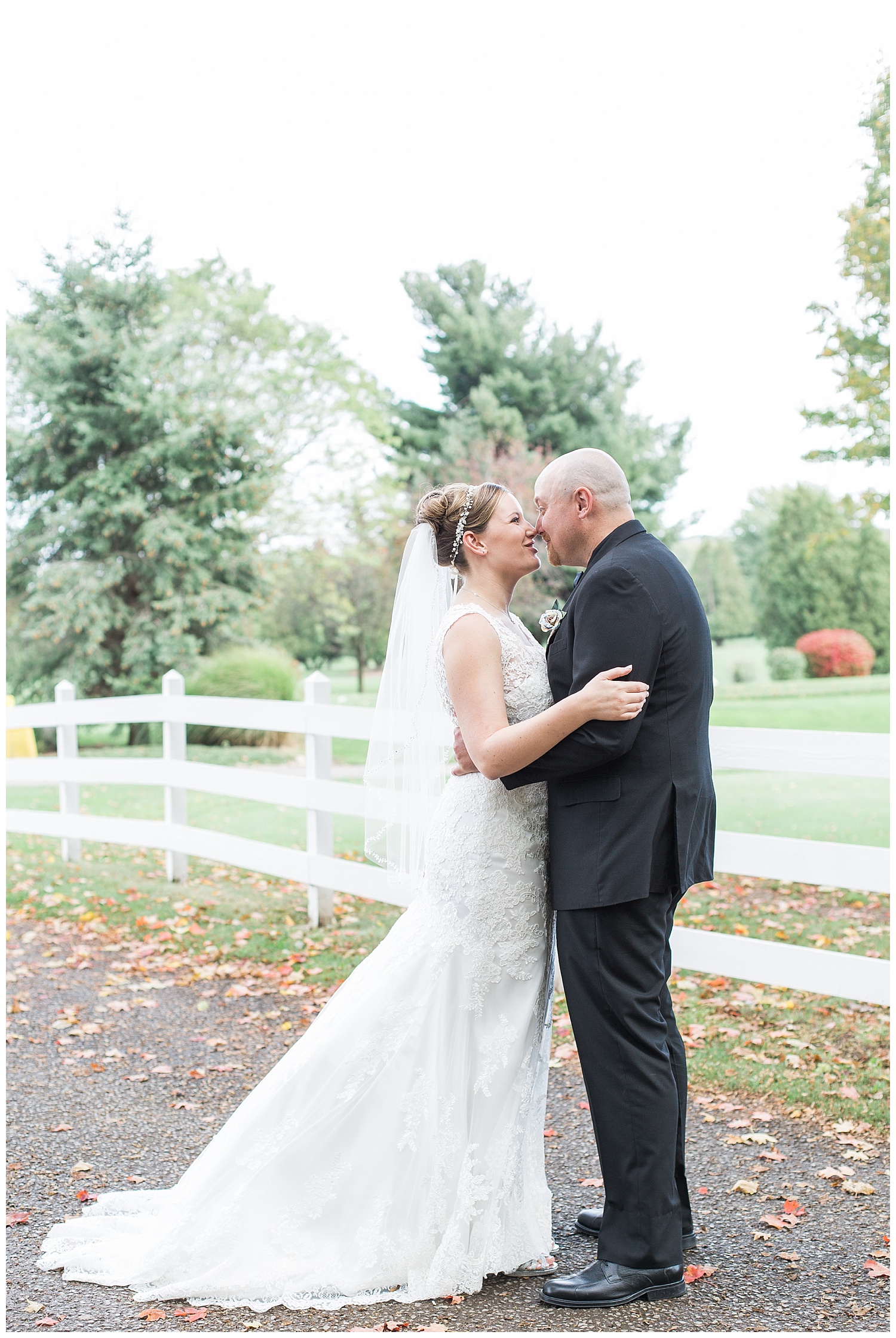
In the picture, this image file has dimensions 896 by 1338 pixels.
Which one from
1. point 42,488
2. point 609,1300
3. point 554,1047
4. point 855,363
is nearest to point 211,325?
point 42,488

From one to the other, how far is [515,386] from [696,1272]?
2562cm

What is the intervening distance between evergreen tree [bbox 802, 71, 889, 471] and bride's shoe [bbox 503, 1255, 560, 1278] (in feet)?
39.6

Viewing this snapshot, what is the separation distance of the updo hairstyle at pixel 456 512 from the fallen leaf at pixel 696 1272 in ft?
7.27

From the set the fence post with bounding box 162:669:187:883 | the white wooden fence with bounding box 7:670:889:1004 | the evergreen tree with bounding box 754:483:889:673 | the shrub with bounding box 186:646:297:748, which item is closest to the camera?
the white wooden fence with bounding box 7:670:889:1004

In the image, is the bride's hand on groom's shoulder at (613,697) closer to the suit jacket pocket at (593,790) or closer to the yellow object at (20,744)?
the suit jacket pocket at (593,790)

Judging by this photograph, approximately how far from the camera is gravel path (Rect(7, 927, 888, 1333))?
306cm

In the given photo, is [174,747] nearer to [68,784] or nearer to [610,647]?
[68,784]

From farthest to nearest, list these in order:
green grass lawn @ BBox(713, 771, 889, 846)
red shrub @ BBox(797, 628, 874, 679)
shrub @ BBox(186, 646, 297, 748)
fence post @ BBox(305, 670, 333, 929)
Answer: red shrub @ BBox(797, 628, 874, 679), shrub @ BBox(186, 646, 297, 748), green grass lawn @ BBox(713, 771, 889, 846), fence post @ BBox(305, 670, 333, 929)

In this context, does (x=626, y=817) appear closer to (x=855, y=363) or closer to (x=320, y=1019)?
(x=320, y=1019)

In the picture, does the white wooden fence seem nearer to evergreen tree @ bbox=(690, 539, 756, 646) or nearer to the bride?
the bride

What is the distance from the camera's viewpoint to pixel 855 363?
14.6 metres

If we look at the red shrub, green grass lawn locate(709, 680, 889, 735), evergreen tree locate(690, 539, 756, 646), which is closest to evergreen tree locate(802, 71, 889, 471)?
green grass lawn locate(709, 680, 889, 735)

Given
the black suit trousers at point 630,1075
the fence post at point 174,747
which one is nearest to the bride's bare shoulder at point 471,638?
the black suit trousers at point 630,1075

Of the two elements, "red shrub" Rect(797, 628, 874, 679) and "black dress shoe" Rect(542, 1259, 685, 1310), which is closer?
"black dress shoe" Rect(542, 1259, 685, 1310)
